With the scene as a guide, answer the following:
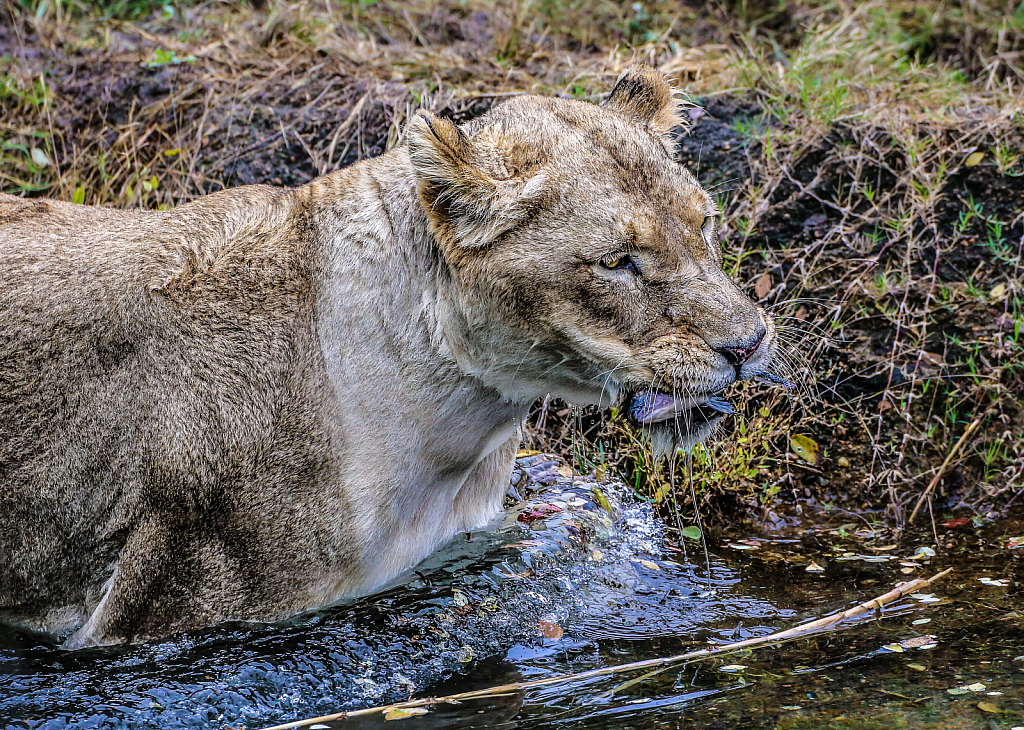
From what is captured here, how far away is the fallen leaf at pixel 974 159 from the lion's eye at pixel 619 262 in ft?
11.7

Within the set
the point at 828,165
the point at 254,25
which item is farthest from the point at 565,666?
the point at 254,25

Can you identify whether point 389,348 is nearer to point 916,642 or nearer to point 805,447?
point 916,642

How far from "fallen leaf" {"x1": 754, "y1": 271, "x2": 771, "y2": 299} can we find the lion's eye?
2.62m

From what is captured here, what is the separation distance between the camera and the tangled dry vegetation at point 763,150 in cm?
566

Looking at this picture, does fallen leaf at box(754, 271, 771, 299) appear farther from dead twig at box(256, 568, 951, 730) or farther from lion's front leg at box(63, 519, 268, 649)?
lion's front leg at box(63, 519, 268, 649)

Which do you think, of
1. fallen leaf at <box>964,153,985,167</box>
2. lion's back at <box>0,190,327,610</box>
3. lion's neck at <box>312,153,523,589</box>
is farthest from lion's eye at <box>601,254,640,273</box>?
fallen leaf at <box>964,153,985,167</box>

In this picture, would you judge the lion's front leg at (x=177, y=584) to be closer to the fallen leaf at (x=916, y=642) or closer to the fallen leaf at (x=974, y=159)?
the fallen leaf at (x=916, y=642)

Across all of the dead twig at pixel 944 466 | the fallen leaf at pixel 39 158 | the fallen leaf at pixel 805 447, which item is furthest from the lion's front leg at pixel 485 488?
the fallen leaf at pixel 39 158

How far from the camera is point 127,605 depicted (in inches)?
153

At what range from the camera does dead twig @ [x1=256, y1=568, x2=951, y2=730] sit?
373cm

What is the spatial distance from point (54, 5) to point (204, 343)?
5.48 m

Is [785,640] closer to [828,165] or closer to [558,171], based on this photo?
[558,171]

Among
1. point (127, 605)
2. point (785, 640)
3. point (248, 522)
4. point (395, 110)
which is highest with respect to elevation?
point (395, 110)

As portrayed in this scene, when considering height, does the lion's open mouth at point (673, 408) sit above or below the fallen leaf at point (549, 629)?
above
